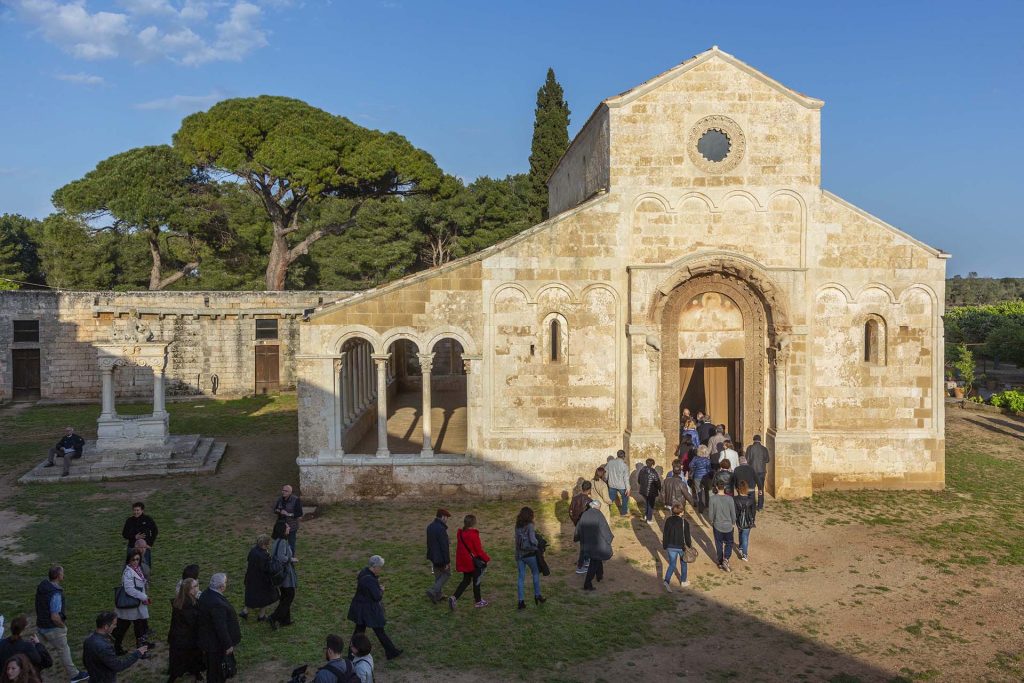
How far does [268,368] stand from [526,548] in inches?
1157

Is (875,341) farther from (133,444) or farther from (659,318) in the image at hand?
(133,444)

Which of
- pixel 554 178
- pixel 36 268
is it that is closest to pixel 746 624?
pixel 554 178

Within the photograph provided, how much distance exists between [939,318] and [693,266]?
251 inches

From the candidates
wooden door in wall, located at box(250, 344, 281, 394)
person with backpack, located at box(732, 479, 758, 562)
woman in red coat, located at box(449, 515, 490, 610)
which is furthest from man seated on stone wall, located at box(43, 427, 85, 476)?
person with backpack, located at box(732, 479, 758, 562)

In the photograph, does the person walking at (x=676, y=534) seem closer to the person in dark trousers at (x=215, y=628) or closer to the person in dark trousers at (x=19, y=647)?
the person in dark trousers at (x=215, y=628)

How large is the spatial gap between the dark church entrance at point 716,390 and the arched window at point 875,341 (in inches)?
121

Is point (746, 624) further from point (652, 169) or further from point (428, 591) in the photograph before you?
point (652, 169)

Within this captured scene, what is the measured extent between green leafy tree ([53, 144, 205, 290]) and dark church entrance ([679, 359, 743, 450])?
32.5 meters

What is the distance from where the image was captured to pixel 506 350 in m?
17.5

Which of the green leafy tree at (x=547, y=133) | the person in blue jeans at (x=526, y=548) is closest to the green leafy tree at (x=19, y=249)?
the green leafy tree at (x=547, y=133)

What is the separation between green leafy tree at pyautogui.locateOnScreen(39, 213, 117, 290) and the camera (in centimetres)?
4244

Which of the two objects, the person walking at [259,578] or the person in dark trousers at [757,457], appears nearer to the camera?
the person walking at [259,578]

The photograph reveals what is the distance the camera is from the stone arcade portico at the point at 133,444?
2038 cm

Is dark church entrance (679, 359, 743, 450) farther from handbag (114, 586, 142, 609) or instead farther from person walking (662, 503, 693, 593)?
handbag (114, 586, 142, 609)
